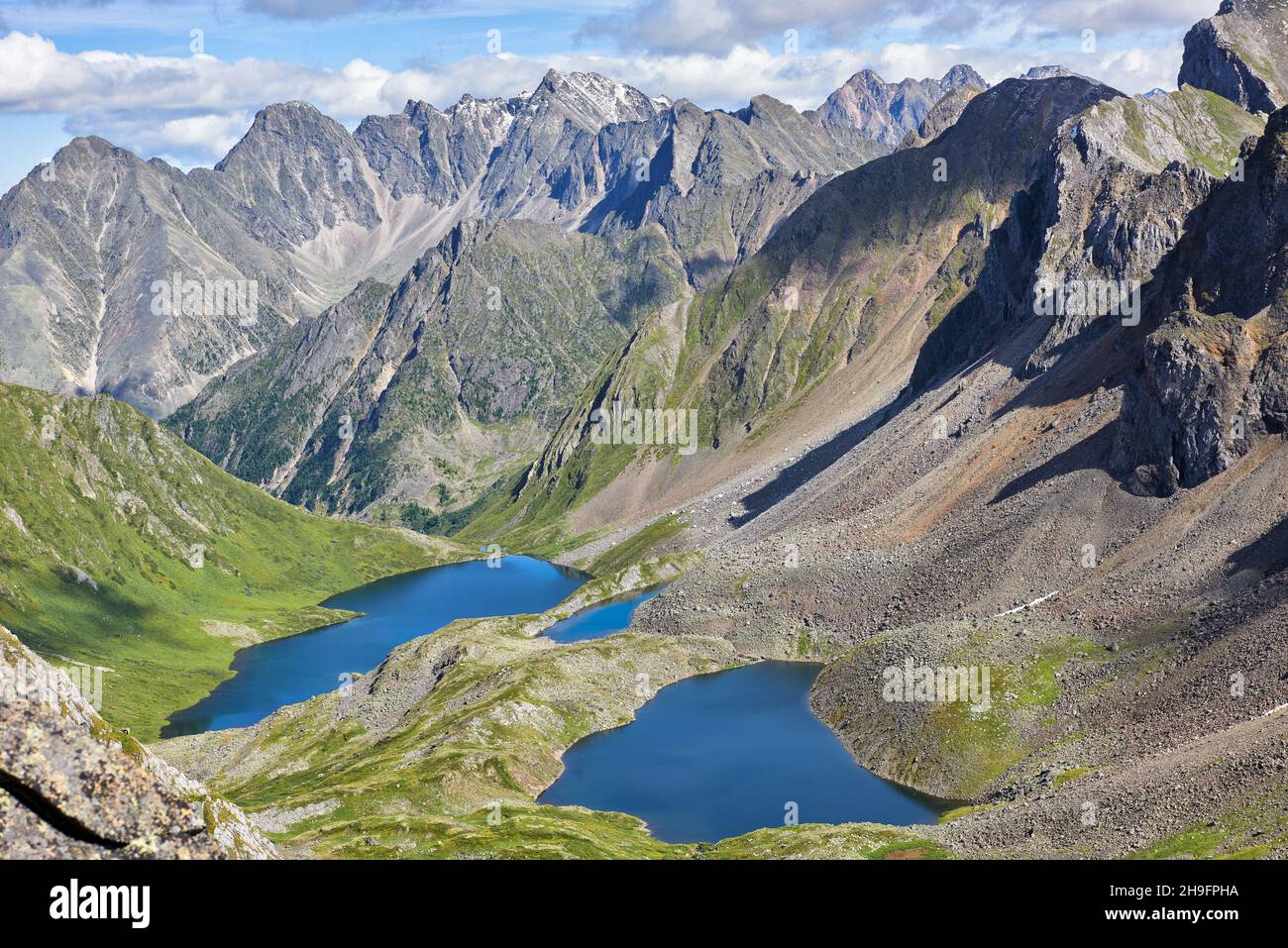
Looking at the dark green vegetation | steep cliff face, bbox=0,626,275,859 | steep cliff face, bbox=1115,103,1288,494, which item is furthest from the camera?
steep cliff face, bbox=1115,103,1288,494

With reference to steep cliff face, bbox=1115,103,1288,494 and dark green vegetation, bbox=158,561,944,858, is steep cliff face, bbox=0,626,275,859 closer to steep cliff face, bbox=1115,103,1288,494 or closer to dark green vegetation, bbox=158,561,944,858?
dark green vegetation, bbox=158,561,944,858

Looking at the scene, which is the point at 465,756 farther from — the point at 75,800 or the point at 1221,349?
the point at 75,800

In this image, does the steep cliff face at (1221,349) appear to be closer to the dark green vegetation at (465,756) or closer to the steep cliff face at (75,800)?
the dark green vegetation at (465,756)

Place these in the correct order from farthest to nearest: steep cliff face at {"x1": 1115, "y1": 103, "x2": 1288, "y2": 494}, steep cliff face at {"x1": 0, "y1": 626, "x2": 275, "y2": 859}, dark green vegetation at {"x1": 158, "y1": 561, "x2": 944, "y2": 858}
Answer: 1. steep cliff face at {"x1": 1115, "y1": 103, "x2": 1288, "y2": 494}
2. dark green vegetation at {"x1": 158, "y1": 561, "x2": 944, "y2": 858}
3. steep cliff face at {"x1": 0, "y1": 626, "x2": 275, "y2": 859}

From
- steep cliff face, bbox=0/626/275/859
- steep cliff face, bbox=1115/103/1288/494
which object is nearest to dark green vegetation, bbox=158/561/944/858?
steep cliff face, bbox=0/626/275/859

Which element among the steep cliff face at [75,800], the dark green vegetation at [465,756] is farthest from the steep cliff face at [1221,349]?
the steep cliff face at [75,800]

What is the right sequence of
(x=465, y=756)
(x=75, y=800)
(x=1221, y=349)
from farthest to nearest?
(x=1221, y=349) → (x=465, y=756) → (x=75, y=800)

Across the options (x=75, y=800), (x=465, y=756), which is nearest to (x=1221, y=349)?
(x=465, y=756)
